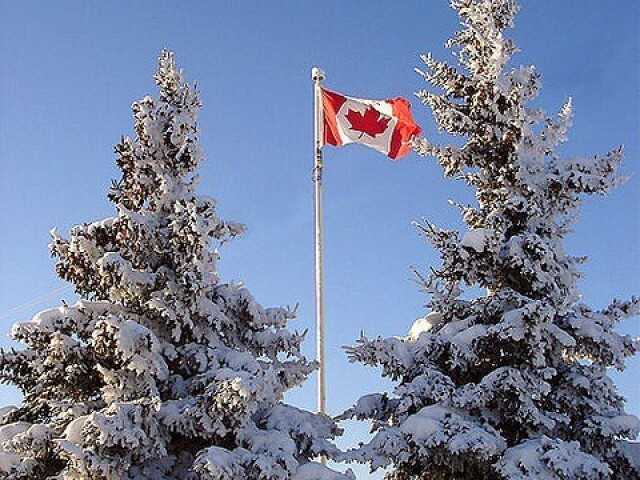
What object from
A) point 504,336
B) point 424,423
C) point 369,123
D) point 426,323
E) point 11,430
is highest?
point 369,123

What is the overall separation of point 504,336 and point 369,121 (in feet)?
22.9

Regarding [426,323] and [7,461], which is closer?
[7,461]

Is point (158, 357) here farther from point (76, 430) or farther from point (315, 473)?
point (315, 473)

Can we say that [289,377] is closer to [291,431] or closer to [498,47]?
[291,431]

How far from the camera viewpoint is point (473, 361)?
14.3 m

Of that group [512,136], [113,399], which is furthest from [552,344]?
[113,399]

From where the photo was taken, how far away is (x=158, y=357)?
1273 centimetres

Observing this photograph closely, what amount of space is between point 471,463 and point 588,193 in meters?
5.15

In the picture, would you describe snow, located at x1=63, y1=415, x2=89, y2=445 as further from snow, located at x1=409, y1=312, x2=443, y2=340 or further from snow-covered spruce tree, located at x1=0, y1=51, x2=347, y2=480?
snow, located at x1=409, y1=312, x2=443, y2=340

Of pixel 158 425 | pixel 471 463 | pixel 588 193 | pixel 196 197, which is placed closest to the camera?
pixel 158 425

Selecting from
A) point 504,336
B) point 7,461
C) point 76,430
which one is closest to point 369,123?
point 504,336

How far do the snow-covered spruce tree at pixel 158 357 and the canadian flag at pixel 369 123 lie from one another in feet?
15.2

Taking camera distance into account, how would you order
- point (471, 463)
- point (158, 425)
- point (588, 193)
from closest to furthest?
point (158, 425) → point (471, 463) → point (588, 193)

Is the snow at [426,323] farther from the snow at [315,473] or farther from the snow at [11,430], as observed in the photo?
the snow at [11,430]
